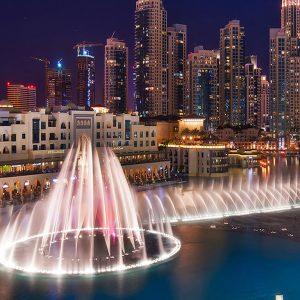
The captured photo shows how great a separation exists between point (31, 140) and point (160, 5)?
74668 mm

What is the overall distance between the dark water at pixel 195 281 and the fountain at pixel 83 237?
84 cm

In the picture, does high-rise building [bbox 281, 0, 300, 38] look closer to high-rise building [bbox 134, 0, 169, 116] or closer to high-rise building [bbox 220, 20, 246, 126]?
high-rise building [bbox 220, 20, 246, 126]

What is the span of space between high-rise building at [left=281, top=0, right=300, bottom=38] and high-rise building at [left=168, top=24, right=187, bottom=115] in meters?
39.1

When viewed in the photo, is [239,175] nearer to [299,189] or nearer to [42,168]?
[299,189]

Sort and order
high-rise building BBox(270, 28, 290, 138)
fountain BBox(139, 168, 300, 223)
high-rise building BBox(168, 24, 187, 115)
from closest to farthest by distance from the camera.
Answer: fountain BBox(139, 168, 300, 223), high-rise building BBox(168, 24, 187, 115), high-rise building BBox(270, 28, 290, 138)

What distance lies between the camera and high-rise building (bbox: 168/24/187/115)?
382ft

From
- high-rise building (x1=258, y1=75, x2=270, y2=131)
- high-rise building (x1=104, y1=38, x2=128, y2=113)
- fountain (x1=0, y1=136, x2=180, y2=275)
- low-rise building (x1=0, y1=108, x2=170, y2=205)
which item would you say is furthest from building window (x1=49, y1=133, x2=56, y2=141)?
high-rise building (x1=258, y1=75, x2=270, y2=131)

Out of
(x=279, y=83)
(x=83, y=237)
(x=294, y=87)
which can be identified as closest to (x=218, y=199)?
(x=83, y=237)

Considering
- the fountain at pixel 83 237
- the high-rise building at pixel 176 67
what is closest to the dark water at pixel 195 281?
the fountain at pixel 83 237

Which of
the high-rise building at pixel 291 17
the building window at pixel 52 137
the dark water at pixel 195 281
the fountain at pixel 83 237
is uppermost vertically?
the high-rise building at pixel 291 17

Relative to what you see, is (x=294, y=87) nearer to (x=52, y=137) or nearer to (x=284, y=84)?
(x=284, y=84)

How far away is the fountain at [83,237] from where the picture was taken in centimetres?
2009

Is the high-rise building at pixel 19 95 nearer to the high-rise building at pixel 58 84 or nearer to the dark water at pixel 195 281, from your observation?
the high-rise building at pixel 58 84

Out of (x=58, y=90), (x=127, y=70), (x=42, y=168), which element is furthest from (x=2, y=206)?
(x=58, y=90)
